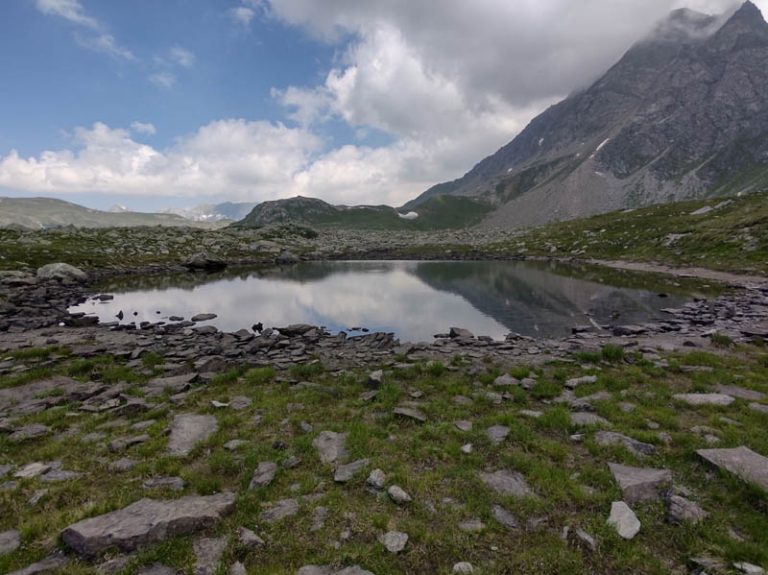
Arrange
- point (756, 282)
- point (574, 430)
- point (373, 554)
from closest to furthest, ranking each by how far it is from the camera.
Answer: point (373, 554) → point (574, 430) → point (756, 282)

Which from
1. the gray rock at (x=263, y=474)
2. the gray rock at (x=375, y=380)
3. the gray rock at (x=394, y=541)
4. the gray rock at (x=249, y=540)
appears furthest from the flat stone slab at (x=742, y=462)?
the gray rock at (x=263, y=474)

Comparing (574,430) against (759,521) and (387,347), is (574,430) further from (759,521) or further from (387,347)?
(387,347)

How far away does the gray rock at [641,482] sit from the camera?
30.3 feet

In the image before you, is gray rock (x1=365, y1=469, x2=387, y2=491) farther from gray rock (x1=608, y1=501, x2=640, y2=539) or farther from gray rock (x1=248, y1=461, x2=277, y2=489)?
gray rock (x1=608, y1=501, x2=640, y2=539)

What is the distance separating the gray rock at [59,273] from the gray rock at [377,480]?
63.7m

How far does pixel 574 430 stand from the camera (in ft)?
41.4

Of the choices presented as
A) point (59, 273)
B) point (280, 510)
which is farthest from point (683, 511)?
point (59, 273)

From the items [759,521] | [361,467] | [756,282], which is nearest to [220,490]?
[361,467]

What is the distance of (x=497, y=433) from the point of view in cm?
1257

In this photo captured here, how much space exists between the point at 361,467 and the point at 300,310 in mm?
33298

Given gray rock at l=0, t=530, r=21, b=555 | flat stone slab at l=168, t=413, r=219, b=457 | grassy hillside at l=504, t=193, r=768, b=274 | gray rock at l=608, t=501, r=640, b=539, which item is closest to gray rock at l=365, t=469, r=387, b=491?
gray rock at l=608, t=501, r=640, b=539

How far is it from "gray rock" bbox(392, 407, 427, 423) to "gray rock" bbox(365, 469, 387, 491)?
11.3 ft

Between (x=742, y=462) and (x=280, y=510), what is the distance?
12.0 metres

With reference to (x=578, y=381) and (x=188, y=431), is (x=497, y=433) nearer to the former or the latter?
(x=578, y=381)
